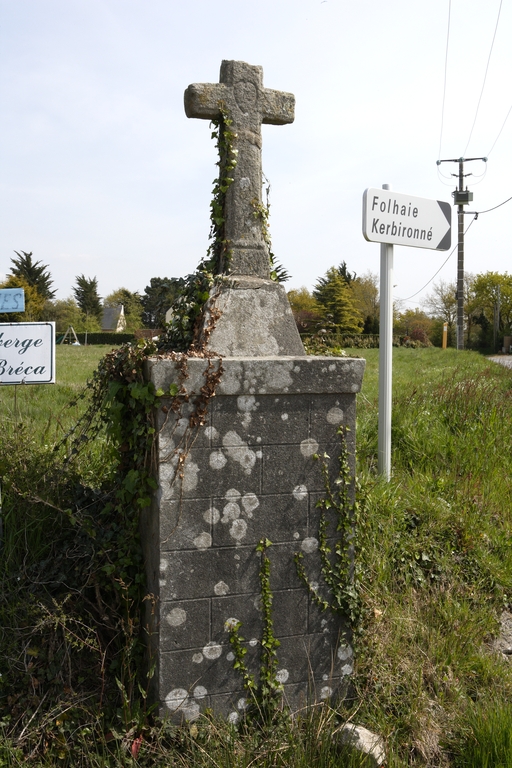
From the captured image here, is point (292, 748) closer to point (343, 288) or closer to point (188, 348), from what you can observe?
point (188, 348)

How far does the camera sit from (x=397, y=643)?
3312 millimetres

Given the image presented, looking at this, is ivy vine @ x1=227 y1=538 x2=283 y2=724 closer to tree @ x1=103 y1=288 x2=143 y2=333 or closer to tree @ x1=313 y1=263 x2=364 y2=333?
tree @ x1=313 y1=263 x2=364 y2=333

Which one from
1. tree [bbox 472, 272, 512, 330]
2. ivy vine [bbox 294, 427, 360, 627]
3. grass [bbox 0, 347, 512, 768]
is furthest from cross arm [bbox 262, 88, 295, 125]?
tree [bbox 472, 272, 512, 330]

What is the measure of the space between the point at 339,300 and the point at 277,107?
123 feet

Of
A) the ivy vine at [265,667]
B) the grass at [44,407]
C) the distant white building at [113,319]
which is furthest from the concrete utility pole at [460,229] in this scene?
the distant white building at [113,319]

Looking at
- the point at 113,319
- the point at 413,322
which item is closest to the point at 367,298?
the point at 413,322

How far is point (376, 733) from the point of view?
2.97 m

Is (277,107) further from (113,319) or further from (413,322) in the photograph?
(113,319)

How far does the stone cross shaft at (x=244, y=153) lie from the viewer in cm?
321

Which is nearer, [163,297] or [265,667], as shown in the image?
[265,667]

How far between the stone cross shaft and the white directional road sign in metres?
1.06

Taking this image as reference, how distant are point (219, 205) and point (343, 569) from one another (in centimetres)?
197

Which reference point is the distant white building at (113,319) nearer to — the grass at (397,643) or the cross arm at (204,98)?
the grass at (397,643)

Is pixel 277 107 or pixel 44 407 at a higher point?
pixel 277 107
